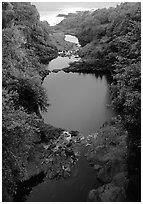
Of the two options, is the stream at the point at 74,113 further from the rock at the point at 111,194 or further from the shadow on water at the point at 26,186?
the rock at the point at 111,194

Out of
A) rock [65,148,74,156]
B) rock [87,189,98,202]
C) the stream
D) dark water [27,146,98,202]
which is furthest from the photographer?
rock [65,148,74,156]

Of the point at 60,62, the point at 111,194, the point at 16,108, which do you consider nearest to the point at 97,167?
the point at 111,194

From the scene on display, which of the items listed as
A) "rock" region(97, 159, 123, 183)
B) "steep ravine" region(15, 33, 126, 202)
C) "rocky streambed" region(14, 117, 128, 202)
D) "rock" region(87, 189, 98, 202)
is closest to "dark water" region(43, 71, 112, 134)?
"steep ravine" region(15, 33, 126, 202)

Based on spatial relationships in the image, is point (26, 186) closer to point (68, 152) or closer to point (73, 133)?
point (68, 152)

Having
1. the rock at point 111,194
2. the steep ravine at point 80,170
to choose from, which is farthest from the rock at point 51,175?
the rock at point 111,194

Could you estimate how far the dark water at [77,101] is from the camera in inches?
1558

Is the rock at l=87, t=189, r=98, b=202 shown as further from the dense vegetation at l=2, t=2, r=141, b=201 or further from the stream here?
the dense vegetation at l=2, t=2, r=141, b=201

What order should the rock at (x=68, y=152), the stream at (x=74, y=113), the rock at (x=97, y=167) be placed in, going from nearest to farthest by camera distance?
the stream at (x=74, y=113)
the rock at (x=97, y=167)
the rock at (x=68, y=152)

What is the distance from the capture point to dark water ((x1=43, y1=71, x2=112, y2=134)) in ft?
130

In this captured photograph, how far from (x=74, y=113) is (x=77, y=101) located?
180 inches

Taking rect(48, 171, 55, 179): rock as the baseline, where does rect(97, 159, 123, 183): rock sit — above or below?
above

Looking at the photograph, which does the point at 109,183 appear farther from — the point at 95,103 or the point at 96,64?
the point at 96,64

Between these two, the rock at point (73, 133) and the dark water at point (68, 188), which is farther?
the rock at point (73, 133)

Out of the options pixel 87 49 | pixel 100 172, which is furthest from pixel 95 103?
pixel 87 49
